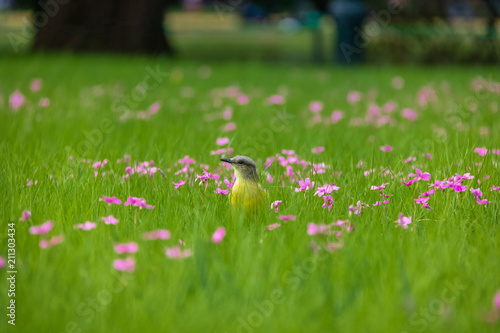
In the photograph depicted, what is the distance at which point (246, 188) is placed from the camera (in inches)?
114

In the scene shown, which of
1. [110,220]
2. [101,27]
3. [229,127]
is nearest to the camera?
[110,220]

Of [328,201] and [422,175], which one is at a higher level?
[422,175]

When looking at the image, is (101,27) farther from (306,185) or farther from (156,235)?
(156,235)

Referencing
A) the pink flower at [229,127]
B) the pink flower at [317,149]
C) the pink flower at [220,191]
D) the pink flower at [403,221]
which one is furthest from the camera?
the pink flower at [229,127]

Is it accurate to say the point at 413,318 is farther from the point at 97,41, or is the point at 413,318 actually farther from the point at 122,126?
the point at 97,41

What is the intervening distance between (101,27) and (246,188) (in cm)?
1405

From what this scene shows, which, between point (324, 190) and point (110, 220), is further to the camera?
point (324, 190)

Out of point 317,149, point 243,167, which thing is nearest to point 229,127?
point 317,149

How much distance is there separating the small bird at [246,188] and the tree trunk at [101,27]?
13753mm

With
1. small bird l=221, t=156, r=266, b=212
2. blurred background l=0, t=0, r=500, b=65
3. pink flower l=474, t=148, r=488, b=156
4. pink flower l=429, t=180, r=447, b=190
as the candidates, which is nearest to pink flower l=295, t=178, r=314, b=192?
small bird l=221, t=156, r=266, b=212

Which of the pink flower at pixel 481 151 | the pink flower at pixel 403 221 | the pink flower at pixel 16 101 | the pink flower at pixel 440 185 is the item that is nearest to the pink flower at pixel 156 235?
the pink flower at pixel 403 221

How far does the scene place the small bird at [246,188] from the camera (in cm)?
289

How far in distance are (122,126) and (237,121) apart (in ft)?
4.03

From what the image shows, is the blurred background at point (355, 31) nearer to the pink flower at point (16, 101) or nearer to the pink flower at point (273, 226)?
the pink flower at point (16, 101)
